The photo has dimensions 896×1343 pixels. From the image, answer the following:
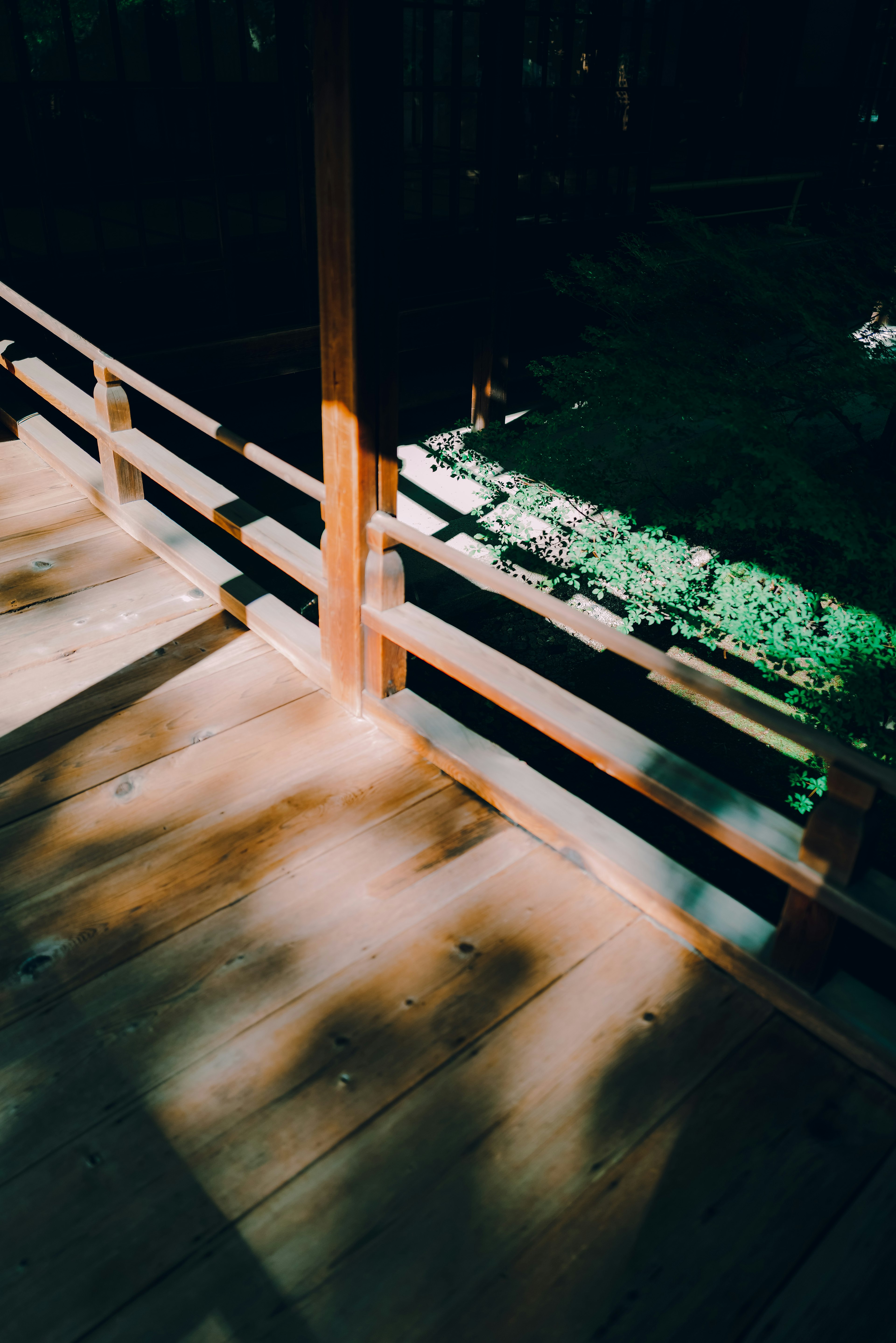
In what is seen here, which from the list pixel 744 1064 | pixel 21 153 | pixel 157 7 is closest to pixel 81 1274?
pixel 744 1064

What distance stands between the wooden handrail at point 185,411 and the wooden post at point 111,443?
0.05 meters

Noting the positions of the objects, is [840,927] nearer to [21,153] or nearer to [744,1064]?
[744,1064]

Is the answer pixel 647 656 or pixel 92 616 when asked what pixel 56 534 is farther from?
pixel 647 656

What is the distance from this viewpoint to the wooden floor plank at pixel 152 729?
229 cm

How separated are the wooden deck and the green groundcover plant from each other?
3126mm

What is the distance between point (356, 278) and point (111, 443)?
1.65 m

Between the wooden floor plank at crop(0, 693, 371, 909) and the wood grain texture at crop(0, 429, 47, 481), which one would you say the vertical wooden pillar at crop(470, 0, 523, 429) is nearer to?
the wood grain texture at crop(0, 429, 47, 481)

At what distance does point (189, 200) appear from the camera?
7.46 meters

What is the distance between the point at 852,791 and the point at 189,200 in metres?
7.72

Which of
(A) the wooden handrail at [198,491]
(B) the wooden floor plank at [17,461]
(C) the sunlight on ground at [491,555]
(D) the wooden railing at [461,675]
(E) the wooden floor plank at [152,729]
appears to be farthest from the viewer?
(C) the sunlight on ground at [491,555]

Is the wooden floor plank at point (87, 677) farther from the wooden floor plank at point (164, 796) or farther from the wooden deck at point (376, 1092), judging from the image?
the wooden floor plank at point (164, 796)

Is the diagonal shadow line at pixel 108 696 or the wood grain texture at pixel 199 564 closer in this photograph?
the diagonal shadow line at pixel 108 696

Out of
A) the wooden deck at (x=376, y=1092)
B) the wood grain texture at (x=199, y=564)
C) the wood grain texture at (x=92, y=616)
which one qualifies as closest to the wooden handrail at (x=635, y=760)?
the wooden deck at (x=376, y=1092)

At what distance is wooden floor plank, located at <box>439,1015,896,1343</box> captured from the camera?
1.33 meters
